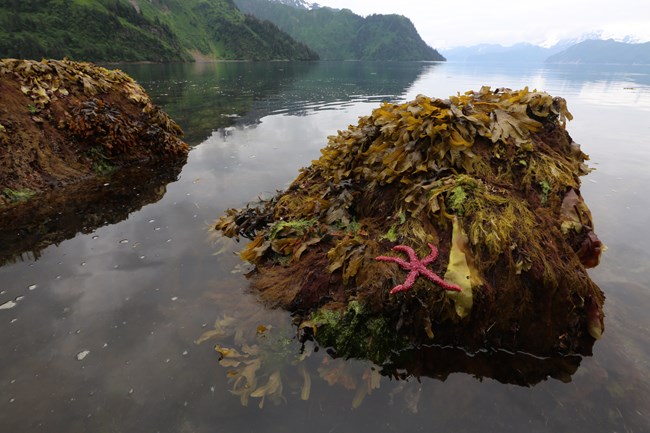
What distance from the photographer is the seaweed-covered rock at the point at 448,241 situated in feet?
14.2

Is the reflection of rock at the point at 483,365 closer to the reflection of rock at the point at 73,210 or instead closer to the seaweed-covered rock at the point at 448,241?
the seaweed-covered rock at the point at 448,241

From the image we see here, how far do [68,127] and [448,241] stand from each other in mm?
11219

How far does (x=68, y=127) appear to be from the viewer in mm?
10234

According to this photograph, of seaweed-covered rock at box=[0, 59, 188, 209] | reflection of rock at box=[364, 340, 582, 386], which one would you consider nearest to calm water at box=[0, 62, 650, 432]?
reflection of rock at box=[364, 340, 582, 386]

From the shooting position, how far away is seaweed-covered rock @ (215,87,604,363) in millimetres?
4328

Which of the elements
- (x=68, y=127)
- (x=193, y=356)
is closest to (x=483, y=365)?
(x=193, y=356)

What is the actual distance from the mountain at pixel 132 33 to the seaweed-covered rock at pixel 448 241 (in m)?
82.4

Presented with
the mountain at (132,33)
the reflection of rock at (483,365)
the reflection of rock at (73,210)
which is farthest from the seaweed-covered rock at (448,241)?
the mountain at (132,33)

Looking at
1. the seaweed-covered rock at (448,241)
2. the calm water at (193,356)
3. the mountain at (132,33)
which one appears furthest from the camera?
the mountain at (132,33)

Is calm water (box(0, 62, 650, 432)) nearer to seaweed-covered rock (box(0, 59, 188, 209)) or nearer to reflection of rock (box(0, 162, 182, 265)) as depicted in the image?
reflection of rock (box(0, 162, 182, 265))

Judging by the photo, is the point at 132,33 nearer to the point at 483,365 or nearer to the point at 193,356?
the point at 193,356

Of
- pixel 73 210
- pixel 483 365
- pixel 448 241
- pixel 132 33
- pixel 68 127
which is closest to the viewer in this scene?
pixel 483 365

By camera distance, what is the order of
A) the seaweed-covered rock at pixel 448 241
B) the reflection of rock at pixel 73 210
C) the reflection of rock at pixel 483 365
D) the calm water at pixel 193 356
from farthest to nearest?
the reflection of rock at pixel 73 210, the seaweed-covered rock at pixel 448 241, the reflection of rock at pixel 483 365, the calm water at pixel 193 356

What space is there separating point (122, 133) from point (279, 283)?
29.6 feet
